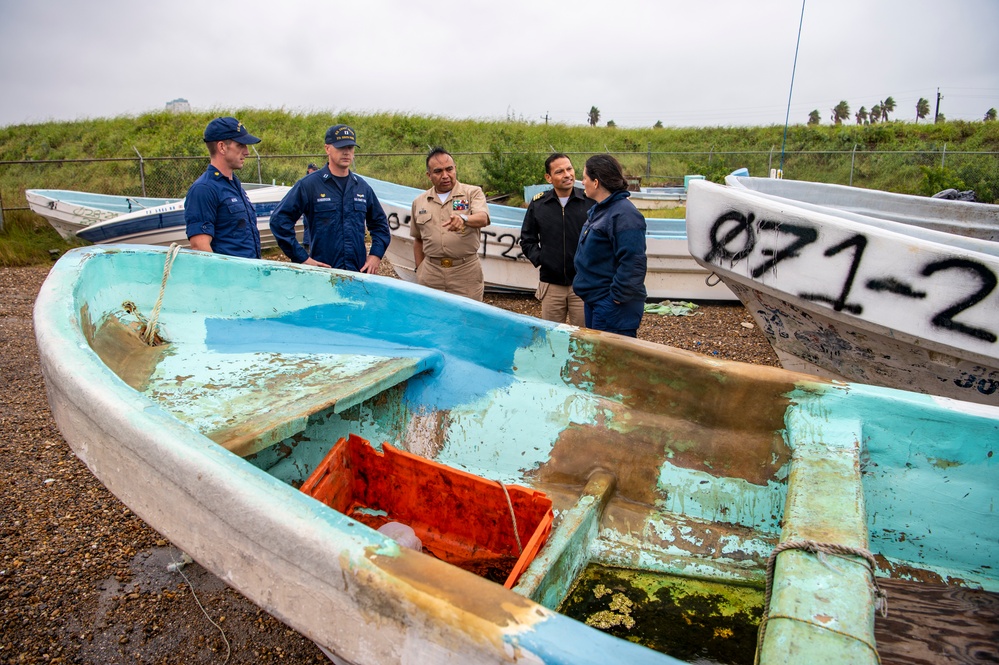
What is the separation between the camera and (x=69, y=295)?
2.58 m

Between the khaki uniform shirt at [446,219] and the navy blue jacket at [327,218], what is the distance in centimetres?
40

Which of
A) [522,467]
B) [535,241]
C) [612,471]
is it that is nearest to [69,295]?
[522,467]

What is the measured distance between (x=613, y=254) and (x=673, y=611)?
207cm

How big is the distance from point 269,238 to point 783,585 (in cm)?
1105

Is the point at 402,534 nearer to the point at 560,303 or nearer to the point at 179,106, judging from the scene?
the point at 560,303

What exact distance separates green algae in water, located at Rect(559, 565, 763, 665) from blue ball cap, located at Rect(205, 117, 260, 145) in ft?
10.1

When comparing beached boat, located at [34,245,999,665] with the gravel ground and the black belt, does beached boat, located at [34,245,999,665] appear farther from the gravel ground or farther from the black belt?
the black belt

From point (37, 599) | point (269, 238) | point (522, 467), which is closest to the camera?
point (37, 599)

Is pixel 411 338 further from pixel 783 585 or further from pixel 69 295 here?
pixel 783 585

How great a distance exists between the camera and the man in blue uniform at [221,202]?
3611 mm

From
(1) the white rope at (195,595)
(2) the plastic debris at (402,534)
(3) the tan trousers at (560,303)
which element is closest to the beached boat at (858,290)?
(3) the tan trousers at (560,303)

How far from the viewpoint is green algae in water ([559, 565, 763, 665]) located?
6.01 ft

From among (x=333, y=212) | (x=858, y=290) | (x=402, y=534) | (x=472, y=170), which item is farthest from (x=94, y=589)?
(x=472, y=170)

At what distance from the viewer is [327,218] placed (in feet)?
14.0
